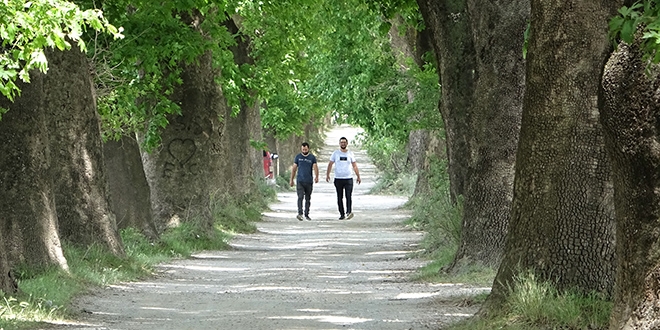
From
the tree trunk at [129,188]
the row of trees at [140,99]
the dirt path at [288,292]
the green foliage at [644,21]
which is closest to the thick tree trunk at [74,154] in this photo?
the row of trees at [140,99]

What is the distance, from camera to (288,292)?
1588cm

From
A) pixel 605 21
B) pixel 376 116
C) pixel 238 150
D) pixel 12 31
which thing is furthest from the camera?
pixel 238 150

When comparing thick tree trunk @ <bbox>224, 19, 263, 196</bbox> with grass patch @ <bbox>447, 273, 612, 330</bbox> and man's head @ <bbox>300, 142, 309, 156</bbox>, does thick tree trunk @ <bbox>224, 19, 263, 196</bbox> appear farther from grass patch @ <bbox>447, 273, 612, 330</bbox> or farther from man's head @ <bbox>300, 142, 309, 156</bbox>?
grass patch @ <bbox>447, 273, 612, 330</bbox>

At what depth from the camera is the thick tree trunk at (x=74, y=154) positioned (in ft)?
58.2

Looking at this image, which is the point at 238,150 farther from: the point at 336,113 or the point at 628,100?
the point at 628,100

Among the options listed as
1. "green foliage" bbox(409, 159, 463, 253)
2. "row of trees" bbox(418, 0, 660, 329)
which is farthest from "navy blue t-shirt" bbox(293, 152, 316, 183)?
"row of trees" bbox(418, 0, 660, 329)

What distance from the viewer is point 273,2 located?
2516 cm

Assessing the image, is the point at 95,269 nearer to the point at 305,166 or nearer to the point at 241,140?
the point at 305,166

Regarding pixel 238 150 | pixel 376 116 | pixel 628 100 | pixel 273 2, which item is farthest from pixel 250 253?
pixel 628 100

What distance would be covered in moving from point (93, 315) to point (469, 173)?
6.14 meters

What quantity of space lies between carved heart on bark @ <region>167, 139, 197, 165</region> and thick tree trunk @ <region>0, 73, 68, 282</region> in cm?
968

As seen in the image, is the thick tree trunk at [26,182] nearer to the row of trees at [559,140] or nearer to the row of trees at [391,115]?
the row of trees at [391,115]

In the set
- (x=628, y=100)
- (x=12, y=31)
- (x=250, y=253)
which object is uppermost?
(x=12, y=31)

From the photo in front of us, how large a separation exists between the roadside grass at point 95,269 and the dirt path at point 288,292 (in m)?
0.27
